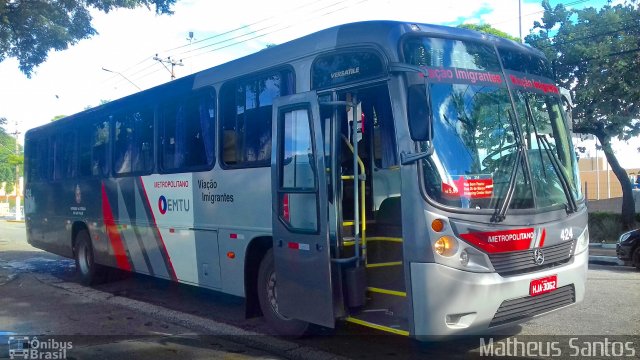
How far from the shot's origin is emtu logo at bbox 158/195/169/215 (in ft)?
28.9

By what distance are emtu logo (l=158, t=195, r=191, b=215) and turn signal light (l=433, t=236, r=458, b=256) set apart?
437 cm

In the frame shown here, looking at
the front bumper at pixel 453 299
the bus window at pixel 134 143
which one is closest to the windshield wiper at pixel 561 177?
the front bumper at pixel 453 299

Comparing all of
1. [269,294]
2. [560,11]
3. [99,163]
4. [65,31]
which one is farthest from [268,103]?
[560,11]

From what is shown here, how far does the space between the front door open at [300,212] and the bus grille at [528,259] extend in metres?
1.64

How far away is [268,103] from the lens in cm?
696

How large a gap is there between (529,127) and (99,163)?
26.9 ft

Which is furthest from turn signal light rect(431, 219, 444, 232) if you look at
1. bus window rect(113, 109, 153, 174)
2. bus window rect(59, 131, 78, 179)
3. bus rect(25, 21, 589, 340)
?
bus window rect(59, 131, 78, 179)

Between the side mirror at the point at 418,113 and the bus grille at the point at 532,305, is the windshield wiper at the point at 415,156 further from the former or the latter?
the bus grille at the point at 532,305

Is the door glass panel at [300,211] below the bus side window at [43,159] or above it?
below

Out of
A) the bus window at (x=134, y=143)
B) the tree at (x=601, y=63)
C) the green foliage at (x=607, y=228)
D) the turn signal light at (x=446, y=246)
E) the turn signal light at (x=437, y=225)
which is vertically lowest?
the green foliage at (x=607, y=228)

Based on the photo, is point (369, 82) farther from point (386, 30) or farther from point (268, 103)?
point (268, 103)

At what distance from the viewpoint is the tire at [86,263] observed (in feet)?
37.2

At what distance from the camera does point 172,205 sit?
8625 mm

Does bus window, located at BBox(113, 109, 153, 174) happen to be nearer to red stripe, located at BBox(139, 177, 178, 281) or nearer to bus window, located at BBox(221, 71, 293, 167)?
red stripe, located at BBox(139, 177, 178, 281)
